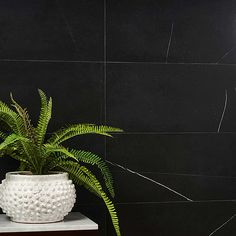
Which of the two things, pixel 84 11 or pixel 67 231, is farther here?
pixel 84 11

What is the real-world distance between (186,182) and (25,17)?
1.23 metres

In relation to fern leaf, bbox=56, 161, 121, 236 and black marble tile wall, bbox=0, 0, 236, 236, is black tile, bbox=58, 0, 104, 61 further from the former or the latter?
fern leaf, bbox=56, 161, 121, 236

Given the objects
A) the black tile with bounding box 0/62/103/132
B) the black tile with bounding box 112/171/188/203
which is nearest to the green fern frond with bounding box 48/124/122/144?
the black tile with bounding box 0/62/103/132

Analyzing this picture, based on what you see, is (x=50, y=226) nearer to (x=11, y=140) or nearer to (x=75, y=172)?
(x=75, y=172)

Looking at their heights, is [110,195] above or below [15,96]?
below

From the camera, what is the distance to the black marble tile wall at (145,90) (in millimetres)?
2967

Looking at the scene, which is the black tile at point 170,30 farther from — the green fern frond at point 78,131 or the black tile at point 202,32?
the green fern frond at point 78,131

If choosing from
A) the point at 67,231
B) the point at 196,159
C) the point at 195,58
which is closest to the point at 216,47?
the point at 195,58

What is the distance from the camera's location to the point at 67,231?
2.52m

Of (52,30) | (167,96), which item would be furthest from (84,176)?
(52,30)

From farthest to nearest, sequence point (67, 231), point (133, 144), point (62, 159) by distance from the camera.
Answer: point (133, 144) → point (62, 159) → point (67, 231)

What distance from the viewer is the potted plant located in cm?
255

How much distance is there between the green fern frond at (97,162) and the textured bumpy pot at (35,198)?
158 millimetres

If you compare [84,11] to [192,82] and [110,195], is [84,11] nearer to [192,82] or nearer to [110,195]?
[192,82]
